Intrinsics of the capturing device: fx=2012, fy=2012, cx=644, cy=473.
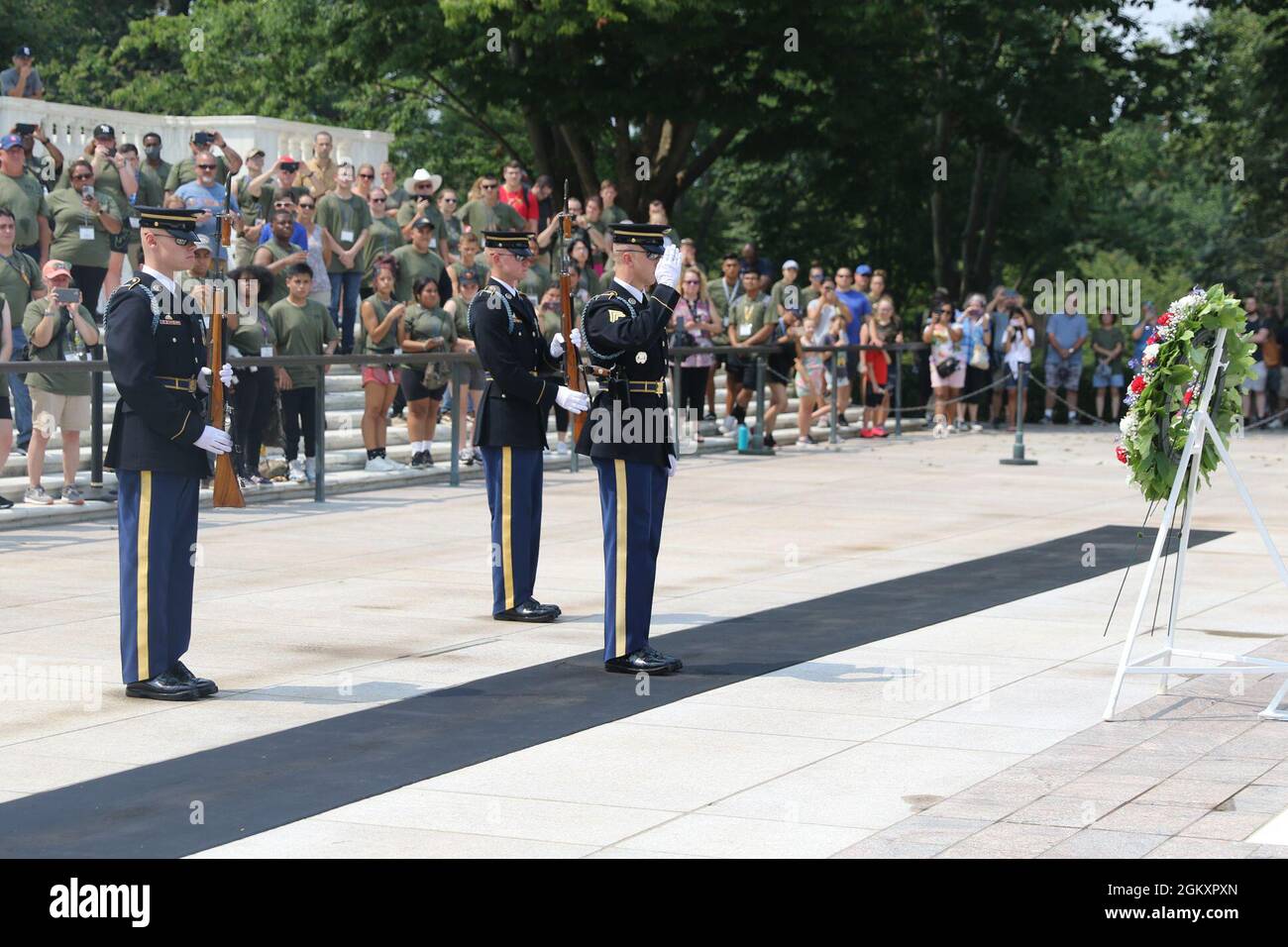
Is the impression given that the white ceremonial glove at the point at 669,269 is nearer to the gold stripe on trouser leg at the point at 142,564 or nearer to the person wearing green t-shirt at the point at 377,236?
the gold stripe on trouser leg at the point at 142,564

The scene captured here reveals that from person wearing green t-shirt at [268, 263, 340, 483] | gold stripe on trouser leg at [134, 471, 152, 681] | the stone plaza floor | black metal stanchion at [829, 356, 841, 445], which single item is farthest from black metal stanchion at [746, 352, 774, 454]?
gold stripe on trouser leg at [134, 471, 152, 681]

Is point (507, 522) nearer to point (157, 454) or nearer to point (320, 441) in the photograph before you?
point (157, 454)

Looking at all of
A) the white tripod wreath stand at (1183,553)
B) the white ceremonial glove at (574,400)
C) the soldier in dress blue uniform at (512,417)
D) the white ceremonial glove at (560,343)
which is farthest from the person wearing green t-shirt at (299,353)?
the white tripod wreath stand at (1183,553)

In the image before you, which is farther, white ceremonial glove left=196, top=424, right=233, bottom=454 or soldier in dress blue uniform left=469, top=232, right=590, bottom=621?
soldier in dress blue uniform left=469, top=232, right=590, bottom=621

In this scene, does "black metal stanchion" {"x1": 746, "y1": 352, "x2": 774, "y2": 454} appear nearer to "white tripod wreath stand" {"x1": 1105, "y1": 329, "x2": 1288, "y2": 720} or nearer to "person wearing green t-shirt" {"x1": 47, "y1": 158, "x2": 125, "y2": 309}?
"person wearing green t-shirt" {"x1": 47, "y1": 158, "x2": 125, "y2": 309}

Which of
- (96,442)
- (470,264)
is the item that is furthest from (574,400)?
(470,264)

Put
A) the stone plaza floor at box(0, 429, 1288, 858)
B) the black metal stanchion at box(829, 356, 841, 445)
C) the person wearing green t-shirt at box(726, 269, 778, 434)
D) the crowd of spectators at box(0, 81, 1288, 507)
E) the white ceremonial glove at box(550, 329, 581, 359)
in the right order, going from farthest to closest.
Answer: the black metal stanchion at box(829, 356, 841, 445) → the person wearing green t-shirt at box(726, 269, 778, 434) → the crowd of spectators at box(0, 81, 1288, 507) → the white ceremonial glove at box(550, 329, 581, 359) → the stone plaza floor at box(0, 429, 1288, 858)

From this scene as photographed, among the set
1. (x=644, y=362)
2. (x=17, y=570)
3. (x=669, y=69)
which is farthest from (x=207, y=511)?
(x=669, y=69)

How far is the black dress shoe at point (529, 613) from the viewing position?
1043 centimetres

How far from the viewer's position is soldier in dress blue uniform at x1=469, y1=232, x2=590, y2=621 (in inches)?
408

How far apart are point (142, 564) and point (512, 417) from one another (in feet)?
9.03

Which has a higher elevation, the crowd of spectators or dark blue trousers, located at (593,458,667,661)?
the crowd of spectators

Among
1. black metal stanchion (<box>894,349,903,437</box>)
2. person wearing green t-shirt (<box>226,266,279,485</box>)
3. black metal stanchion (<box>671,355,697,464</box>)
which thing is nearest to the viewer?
person wearing green t-shirt (<box>226,266,279,485</box>)

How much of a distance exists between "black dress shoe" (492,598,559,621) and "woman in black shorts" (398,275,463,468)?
7.20 meters
